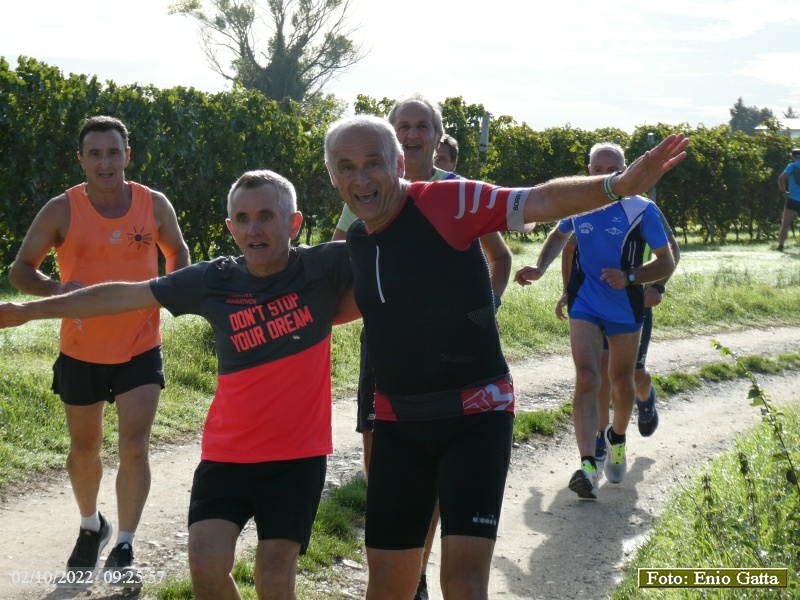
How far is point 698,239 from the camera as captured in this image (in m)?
29.1

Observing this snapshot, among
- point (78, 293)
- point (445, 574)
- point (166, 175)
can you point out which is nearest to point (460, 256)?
point (445, 574)

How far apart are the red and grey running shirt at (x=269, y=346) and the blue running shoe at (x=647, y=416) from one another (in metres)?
5.12

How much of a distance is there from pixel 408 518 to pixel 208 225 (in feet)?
39.7

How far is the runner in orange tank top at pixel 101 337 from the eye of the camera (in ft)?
18.4

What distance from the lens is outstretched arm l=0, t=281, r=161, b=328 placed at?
443 centimetres

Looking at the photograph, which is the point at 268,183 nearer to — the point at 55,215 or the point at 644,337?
the point at 55,215

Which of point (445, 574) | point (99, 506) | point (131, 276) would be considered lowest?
point (99, 506)

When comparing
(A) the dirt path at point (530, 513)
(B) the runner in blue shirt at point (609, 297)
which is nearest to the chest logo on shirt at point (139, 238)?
(A) the dirt path at point (530, 513)

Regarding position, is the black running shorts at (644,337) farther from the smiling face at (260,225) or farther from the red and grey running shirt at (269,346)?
the smiling face at (260,225)

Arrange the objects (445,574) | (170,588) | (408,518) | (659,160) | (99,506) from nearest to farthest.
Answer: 1. (659,160)
2. (445,574)
3. (408,518)
4. (170,588)
5. (99,506)

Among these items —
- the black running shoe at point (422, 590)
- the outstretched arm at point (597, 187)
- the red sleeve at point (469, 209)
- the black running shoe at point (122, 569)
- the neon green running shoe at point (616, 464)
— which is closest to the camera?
the outstretched arm at point (597, 187)

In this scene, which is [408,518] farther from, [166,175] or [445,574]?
[166,175]

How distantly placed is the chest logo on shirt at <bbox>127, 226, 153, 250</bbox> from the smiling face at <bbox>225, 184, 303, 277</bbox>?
1495 millimetres

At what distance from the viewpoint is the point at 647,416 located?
8969 mm
